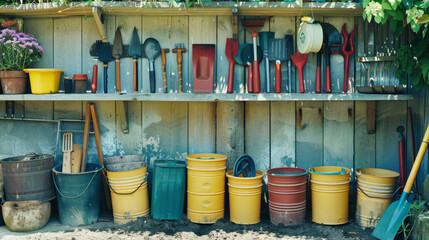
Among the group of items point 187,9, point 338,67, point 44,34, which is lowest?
point 338,67

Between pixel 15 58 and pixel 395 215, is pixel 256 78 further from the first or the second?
pixel 15 58

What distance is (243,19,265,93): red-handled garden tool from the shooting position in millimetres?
3961

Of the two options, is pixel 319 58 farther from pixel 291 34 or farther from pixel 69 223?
pixel 69 223

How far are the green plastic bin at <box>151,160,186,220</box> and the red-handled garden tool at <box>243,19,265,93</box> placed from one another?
3.10ft

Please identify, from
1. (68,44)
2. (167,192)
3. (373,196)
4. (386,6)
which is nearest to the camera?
(386,6)

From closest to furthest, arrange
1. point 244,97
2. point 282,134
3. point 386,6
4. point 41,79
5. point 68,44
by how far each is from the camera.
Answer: point 386,6 → point 244,97 → point 41,79 → point 282,134 → point 68,44

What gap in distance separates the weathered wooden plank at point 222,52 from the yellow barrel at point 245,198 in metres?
0.87

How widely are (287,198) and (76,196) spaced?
175 cm

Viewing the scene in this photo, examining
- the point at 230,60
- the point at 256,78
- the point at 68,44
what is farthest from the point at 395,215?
the point at 68,44

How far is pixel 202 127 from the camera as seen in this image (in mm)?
4211

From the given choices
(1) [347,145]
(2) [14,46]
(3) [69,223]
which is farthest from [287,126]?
(2) [14,46]

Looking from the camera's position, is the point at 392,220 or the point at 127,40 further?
the point at 127,40

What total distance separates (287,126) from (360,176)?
81 cm

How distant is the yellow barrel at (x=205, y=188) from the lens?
150 inches
